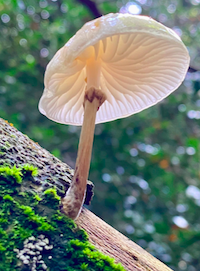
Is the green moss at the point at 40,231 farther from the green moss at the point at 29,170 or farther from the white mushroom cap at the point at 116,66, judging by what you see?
the white mushroom cap at the point at 116,66

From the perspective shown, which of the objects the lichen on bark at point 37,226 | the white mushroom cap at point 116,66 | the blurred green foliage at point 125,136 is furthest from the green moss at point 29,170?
the blurred green foliage at point 125,136

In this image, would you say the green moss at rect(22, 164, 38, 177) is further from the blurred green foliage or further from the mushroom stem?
the blurred green foliage

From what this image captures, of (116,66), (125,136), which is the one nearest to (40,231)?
(116,66)

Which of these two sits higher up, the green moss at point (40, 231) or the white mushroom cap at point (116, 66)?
the white mushroom cap at point (116, 66)

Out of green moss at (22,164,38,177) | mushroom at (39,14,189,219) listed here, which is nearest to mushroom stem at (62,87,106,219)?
mushroom at (39,14,189,219)

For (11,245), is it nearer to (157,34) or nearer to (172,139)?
(157,34)

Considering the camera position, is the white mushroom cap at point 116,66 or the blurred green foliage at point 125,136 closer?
the white mushroom cap at point 116,66

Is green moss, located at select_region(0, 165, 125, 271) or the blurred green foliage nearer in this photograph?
green moss, located at select_region(0, 165, 125, 271)
